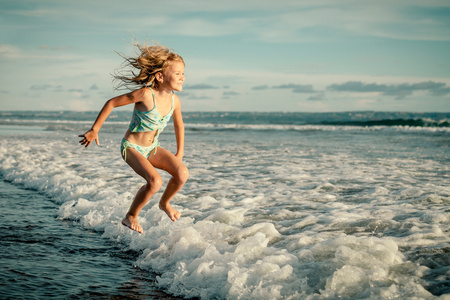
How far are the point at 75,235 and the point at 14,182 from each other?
4.67 metres

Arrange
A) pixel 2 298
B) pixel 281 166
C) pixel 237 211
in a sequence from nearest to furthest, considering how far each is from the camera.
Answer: pixel 2 298
pixel 237 211
pixel 281 166

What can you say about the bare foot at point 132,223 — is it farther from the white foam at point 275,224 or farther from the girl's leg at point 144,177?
the white foam at point 275,224

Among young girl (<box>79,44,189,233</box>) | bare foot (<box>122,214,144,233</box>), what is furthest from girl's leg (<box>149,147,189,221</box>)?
bare foot (<box>122,214,144,233</box>)

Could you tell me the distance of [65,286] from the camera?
3.62m

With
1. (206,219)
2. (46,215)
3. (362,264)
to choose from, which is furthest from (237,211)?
(46,215)

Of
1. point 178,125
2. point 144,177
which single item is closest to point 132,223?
point 144,177

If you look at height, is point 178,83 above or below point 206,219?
above

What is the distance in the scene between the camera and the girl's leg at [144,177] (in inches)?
173

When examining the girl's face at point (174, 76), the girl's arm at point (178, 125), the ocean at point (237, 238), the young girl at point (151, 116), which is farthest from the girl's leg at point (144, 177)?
the girl's face at point (174, 76)

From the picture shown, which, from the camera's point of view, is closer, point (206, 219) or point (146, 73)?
point (146, 73)

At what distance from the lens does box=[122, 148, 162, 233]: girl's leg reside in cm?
438

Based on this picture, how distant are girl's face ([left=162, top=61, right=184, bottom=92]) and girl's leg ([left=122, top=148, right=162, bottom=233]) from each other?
2.61ft

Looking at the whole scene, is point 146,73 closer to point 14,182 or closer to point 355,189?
point 355,189

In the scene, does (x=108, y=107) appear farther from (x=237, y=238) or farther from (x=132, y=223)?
(x=237, y=238)
